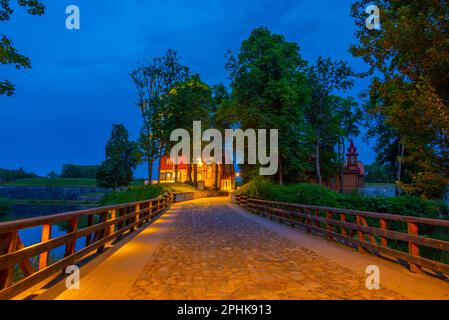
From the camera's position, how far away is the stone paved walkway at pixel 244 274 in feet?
15.0

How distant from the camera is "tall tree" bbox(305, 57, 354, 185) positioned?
39625mm

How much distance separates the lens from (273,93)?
95.5 feet

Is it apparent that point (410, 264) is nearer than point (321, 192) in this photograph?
Yes

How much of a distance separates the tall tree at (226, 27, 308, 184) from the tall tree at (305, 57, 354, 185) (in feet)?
28.6

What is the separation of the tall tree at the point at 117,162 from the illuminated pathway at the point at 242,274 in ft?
174

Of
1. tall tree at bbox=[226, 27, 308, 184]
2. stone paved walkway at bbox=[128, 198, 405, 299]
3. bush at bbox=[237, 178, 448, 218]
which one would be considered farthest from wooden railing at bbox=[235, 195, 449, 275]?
tall tree at bbox=[226, 27, 308, 184]

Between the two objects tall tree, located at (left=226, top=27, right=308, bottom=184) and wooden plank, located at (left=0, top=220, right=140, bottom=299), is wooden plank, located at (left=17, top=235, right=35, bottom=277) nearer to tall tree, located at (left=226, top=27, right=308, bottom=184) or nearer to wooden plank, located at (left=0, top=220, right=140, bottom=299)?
wooden plank, located at (left=0, top=220, right=140, bottom=299)

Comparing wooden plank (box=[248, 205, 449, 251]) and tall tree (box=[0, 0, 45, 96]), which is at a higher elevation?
tall tree (box=[0, 0, 45, 96])

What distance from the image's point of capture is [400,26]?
8.43m

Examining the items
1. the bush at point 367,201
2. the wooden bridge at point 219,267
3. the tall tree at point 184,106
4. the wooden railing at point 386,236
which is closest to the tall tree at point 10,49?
the wooden bridge at point 219,267

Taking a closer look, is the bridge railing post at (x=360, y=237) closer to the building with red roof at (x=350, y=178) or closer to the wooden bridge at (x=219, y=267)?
the wooden bridge at (x=219, y=267)
